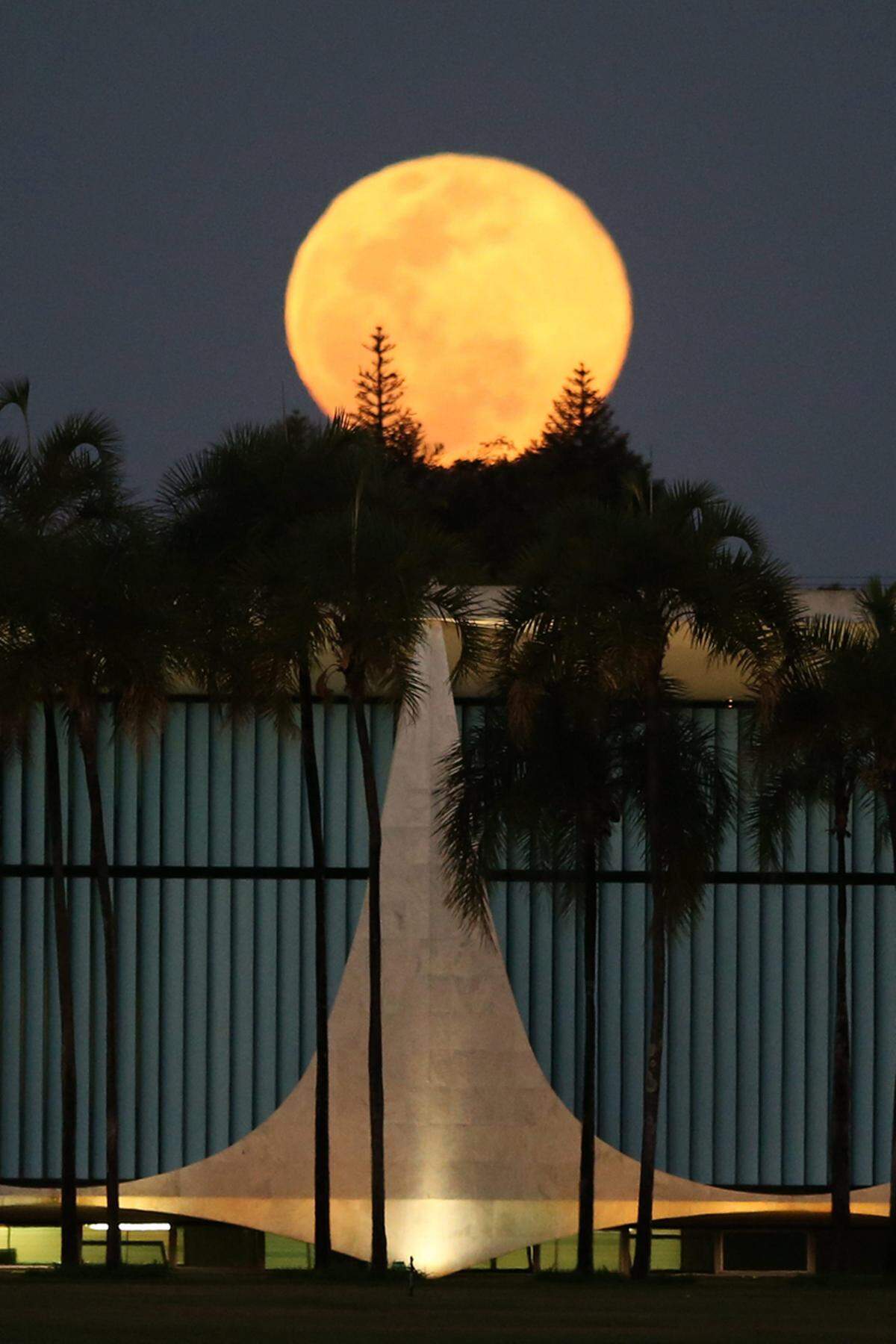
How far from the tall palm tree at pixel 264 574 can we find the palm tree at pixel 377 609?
0.33 m

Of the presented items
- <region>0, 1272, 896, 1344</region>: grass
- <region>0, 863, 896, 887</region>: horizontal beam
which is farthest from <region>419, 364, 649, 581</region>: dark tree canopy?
<region>0, 1272, 896, 1344</region>: grass

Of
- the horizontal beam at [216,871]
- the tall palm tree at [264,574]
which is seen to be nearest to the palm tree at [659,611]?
the tall palm tree at [264,574]

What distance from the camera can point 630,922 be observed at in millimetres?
34156

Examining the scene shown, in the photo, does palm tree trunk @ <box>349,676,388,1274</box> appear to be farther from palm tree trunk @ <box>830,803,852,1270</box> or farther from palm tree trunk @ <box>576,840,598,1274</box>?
palm tree trunk @ <box>830,803,852,1270</box>

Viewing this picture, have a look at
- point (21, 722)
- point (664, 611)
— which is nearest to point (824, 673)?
point (664, 611)

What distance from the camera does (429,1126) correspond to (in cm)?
3247

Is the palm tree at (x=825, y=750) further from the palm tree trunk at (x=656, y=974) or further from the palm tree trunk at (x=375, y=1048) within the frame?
the palm tree trunk at (x=375, y=1048)

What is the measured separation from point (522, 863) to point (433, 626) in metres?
3.75

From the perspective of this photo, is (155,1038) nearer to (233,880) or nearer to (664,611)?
(233,880)

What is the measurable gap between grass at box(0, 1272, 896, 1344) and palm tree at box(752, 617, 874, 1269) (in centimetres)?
232

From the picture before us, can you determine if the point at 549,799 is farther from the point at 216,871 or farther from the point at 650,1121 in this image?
the point at 216,871

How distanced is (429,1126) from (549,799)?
6670 mm

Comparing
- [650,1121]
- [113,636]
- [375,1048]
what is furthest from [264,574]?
[650,1121]

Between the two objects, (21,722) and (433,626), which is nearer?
(21,722)
